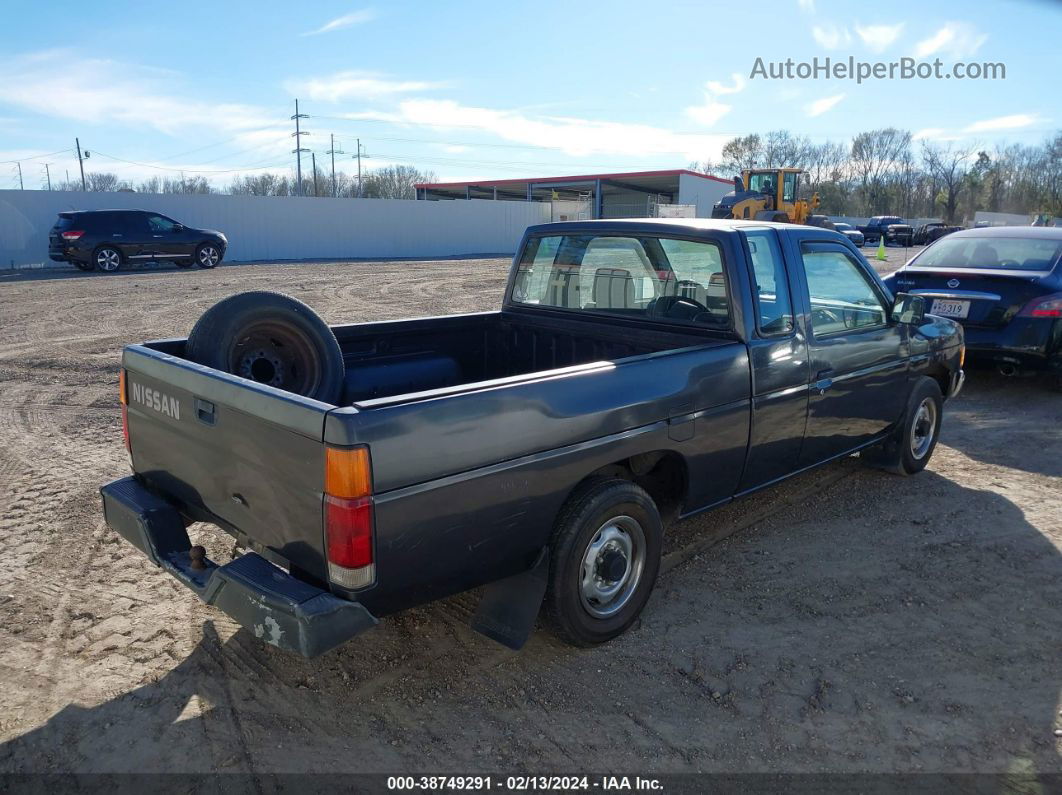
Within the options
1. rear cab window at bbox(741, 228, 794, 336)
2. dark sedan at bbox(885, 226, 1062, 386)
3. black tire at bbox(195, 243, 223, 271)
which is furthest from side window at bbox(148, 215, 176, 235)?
rear cab window at bbox(741, 228, 794, 336)

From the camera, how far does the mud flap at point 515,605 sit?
3.25 m

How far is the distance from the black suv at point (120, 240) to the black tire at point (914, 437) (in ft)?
70.1

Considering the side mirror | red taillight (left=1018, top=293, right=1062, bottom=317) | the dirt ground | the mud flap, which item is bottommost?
the dirt ground

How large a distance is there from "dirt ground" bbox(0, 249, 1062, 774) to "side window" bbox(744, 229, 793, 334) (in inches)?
52.5

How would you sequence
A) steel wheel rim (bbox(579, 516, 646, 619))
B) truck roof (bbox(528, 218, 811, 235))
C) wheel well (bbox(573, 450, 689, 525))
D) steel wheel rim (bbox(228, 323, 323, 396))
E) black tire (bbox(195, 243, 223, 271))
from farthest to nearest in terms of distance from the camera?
black tire (bbox(195, 243, 223, 271)) < truck roof (bbox(528, 218, 811, 235)) < steel wheel rim (bbox(228, 323, 323, 396)) < wheel well (bbox(573, 450, 689, 525)) < steel wheel rim (bbox(579, 516, 646, 619))

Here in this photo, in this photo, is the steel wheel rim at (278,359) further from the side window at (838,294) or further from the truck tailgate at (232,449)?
the side window at (838,294)

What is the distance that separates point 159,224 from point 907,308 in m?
21.9

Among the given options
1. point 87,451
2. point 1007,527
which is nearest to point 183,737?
point 87,451

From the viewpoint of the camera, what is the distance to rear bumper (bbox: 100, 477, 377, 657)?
2.64m

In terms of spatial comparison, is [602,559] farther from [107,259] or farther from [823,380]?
[107,259]

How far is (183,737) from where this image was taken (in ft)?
9.68

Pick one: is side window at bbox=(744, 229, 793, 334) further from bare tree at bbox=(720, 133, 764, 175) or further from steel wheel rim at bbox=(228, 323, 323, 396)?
bare tree at bbox=(720, 133, 764, 175)

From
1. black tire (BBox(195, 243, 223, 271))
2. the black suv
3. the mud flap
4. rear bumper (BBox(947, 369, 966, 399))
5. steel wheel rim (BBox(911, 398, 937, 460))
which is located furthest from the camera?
black tire (BBox(195, 243, 223, 271))

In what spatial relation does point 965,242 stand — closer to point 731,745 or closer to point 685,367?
point 685,367
